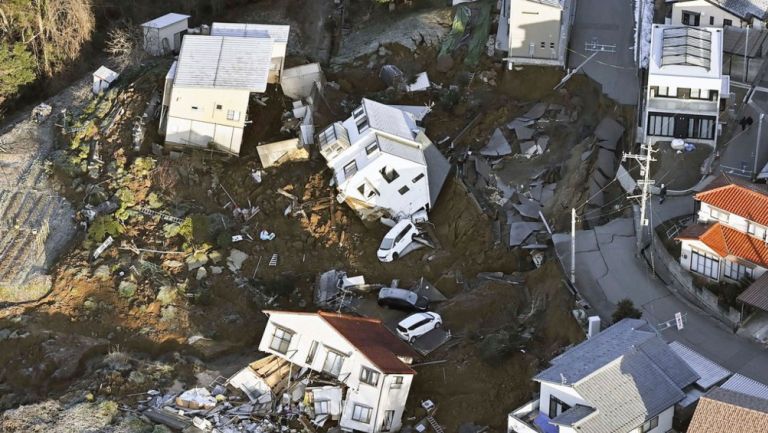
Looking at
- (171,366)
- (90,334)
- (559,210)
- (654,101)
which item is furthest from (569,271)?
(90,334)

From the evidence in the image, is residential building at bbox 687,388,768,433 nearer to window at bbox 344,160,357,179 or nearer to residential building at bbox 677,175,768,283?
residential building at bbox 677,175,768,283

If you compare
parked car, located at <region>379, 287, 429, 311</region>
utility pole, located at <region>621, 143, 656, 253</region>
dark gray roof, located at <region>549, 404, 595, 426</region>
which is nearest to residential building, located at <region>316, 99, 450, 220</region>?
parked car, located at <region>379, 287, 429, 311</region>

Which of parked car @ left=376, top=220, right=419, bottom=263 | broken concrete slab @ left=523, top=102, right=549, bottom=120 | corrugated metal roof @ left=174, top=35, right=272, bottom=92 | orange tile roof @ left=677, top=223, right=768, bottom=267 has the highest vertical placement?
corrugated metal roof @ left=174, top=35, right=272, bottom=92

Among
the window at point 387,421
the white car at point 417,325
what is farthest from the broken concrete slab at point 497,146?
the window at point 387,421

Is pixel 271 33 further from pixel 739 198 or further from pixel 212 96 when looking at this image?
pixel 739 198

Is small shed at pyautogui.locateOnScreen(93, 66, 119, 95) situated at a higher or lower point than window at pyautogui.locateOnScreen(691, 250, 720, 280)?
higher

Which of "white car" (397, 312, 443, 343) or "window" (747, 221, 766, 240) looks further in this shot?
"white car" (397, 312, 443, 343)
